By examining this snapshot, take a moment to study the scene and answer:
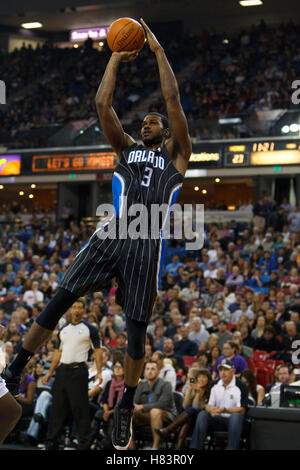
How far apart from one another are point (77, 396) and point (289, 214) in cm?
1076

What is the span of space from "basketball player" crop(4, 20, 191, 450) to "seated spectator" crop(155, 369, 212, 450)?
5107 millimetres

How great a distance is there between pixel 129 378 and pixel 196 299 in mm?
10265

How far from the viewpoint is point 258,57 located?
2658cm

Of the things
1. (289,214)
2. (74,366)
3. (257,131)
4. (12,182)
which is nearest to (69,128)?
(12,182)

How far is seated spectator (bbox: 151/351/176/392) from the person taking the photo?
1128 cm

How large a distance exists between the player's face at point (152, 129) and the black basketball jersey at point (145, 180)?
0.09m

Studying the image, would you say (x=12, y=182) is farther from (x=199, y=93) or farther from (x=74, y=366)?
(x=74, y=366)

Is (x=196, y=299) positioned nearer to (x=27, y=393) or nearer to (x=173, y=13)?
(x=27, y=393)

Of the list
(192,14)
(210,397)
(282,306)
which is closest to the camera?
(210,397)

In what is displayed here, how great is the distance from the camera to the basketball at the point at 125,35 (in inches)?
220

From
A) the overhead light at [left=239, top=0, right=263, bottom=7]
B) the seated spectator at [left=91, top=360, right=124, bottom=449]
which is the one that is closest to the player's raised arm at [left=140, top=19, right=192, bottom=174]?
the seated spectator at [left=91, top=360, right=124, bottom=449]

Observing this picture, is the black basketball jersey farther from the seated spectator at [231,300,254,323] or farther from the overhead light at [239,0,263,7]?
the overhead light at [239,0,263,7]

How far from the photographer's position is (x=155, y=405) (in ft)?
35.9

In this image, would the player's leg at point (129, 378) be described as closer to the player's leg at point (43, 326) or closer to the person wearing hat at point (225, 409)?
the player's leg at point (43, 326)
